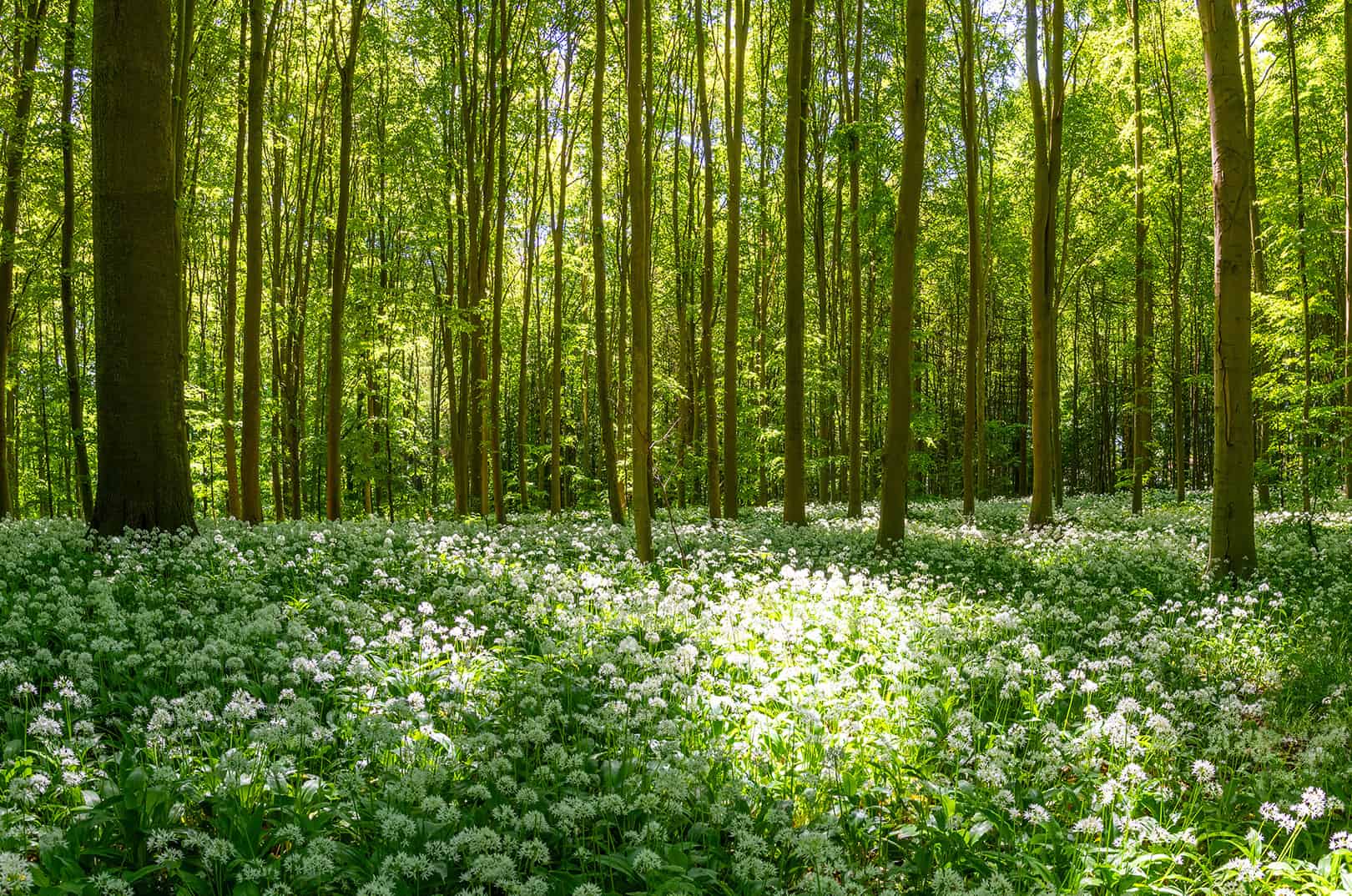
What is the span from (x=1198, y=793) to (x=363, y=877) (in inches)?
158

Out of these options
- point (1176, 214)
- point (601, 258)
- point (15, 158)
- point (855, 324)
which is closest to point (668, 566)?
point (601, 258)

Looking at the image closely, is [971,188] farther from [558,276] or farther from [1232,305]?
[558,276]

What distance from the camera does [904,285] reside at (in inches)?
442

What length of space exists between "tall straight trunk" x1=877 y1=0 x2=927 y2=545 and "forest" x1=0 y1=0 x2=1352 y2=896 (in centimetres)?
7

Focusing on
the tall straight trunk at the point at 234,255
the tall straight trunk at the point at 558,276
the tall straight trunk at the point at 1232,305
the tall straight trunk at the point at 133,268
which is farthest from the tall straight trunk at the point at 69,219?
the tall straight trunk at the point at 1232,305

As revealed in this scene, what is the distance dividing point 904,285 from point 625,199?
426 inches

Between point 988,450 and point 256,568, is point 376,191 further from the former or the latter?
point 988,450

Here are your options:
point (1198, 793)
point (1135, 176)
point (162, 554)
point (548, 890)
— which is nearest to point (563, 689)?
point (548, 890)

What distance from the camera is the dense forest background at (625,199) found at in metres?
14.9

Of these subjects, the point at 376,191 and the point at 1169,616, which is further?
the point at 376,191

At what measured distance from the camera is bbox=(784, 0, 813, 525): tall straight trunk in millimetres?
13500

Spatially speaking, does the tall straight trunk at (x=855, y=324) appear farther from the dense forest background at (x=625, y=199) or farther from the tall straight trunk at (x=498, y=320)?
the tall straight trunk at (x=498, y=320)

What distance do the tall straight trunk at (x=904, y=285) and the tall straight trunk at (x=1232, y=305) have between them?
11.7 feet

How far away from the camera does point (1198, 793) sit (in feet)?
12.8
